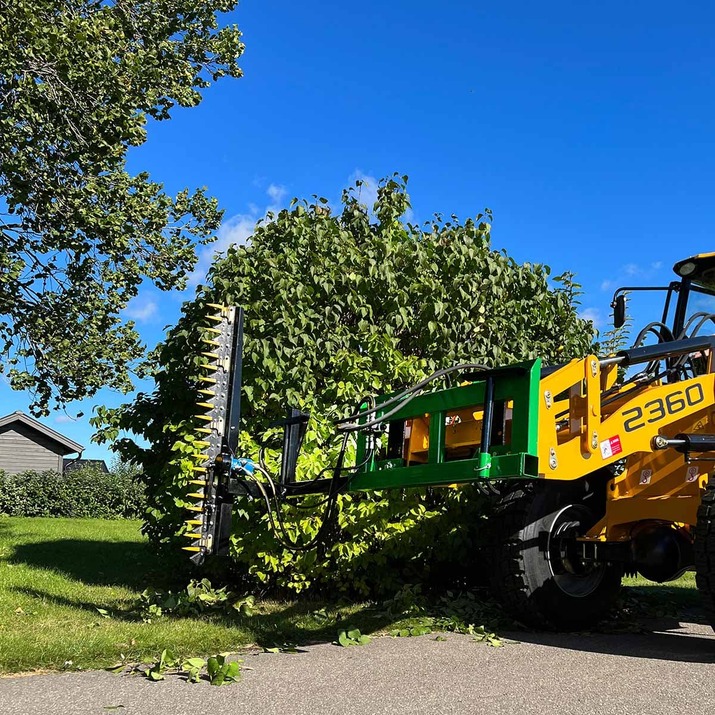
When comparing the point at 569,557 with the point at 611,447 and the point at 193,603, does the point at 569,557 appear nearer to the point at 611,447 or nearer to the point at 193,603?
the point at 611,447

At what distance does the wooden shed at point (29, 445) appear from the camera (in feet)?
113

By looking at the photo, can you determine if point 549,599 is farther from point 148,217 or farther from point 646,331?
point 148,217

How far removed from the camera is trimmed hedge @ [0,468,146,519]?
1025 inches

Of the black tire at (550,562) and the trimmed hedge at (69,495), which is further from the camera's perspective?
the trimmed hedge at (69,495)

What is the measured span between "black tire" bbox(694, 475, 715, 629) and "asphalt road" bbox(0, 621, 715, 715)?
0.39 metres

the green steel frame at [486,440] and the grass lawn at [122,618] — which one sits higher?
the green steel frame at [486,440]

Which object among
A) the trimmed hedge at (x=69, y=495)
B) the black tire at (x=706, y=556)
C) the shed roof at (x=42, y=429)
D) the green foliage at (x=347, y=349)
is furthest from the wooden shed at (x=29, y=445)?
the black tire at (x=706, y=556)

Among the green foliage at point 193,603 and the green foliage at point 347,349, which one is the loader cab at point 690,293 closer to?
the green foliage at point 347,349

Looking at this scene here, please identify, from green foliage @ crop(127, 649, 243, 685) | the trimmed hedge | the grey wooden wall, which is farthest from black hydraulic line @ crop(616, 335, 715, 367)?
the grey wooden wall

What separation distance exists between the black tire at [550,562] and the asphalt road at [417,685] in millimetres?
613

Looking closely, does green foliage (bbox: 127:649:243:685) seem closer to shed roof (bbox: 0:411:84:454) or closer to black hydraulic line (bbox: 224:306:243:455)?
black hydraulic line (bbox: 224:306:243:455)

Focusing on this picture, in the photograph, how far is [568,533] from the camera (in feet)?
21.2

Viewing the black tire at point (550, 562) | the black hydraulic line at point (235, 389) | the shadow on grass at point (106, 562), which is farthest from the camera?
the shadow on grass at point (106, 562)

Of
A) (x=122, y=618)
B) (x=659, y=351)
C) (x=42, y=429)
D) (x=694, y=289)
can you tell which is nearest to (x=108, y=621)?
(x=122, y=618)
